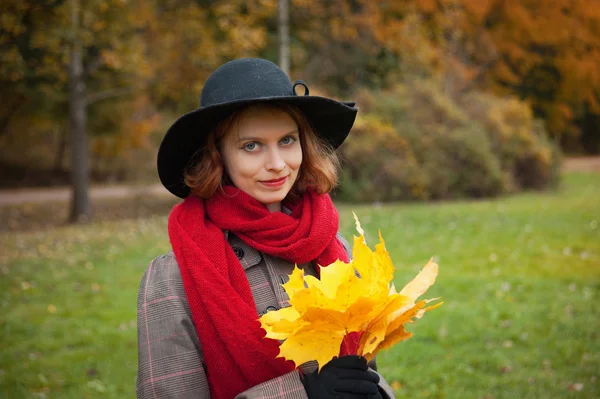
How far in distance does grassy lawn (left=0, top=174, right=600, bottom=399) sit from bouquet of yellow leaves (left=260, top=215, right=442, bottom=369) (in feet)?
9.59

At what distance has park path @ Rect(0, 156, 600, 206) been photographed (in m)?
18.3

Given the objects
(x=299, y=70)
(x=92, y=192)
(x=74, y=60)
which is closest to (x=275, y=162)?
(x=74, y=60)

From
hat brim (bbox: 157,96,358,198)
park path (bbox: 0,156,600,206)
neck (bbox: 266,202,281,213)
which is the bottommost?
neck (bbox: 266,202,281,213)

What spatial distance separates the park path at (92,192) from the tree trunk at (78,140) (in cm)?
335

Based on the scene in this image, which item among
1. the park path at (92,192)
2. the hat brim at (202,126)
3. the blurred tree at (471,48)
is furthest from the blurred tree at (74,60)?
the hat brim at (202,126)

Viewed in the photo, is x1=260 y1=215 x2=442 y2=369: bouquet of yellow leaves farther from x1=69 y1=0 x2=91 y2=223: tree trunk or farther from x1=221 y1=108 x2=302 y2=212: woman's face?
x1=69 y1=0 x2=91 y2=223: tree trunk

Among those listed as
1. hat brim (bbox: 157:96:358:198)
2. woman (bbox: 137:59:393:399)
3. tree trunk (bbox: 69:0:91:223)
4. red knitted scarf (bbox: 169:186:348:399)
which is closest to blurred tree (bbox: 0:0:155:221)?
tree trunk (bbox: 69:0:91:223)

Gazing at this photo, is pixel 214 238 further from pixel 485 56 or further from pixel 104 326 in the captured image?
pixel 485 56

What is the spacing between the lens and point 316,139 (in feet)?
7.25

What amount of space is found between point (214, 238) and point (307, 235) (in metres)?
0.31

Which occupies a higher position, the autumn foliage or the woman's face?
the autumn foliage

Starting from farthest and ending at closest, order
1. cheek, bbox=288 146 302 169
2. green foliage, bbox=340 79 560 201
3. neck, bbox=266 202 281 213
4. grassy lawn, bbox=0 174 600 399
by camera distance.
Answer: green foliage, bbox=340 79 560 201 → grassy lawn, bbox=0 174 600 399 → neck, bbox=266 202 281 213 → cheek, bbox=288 146 302 169

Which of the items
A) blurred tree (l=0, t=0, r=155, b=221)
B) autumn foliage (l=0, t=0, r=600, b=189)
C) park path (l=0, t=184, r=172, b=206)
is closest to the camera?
blurred tree (l=0, t=0, r=155, b=221)

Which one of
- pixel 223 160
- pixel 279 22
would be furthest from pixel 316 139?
pixel 279 22
